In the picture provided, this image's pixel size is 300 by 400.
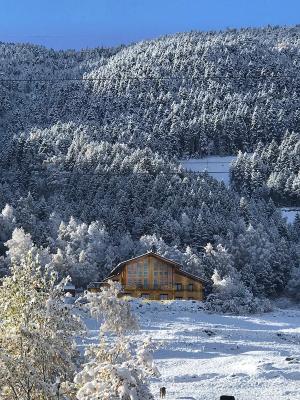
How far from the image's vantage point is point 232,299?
209 feet

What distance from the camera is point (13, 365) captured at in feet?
34.7

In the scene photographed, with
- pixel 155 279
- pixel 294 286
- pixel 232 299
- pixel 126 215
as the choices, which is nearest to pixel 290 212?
pixel 126 215

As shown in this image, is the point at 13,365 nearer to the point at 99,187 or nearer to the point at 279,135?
the point at 99,187

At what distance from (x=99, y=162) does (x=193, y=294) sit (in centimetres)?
6115

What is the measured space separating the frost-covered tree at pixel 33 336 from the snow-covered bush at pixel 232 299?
47.9 meters

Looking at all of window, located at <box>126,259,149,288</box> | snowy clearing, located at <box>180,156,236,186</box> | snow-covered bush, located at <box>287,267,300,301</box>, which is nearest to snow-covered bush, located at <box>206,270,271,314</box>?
window, located at <box>126,259,149,288</box>

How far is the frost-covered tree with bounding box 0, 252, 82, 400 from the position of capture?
417 inches

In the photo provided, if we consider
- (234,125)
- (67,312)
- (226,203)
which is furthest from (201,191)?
(67,312)

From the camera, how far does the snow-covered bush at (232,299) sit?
198 feet

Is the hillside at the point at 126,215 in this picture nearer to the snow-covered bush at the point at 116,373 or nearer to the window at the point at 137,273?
the window at the point at 137,273

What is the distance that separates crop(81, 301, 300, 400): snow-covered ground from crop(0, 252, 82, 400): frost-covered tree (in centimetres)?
654

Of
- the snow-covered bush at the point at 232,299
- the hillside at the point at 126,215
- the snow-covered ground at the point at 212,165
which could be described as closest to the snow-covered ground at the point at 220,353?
the snow-covered bush at the point at 232,299

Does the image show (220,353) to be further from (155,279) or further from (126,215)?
(126,215)

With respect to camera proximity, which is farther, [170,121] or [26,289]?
[170,121]
